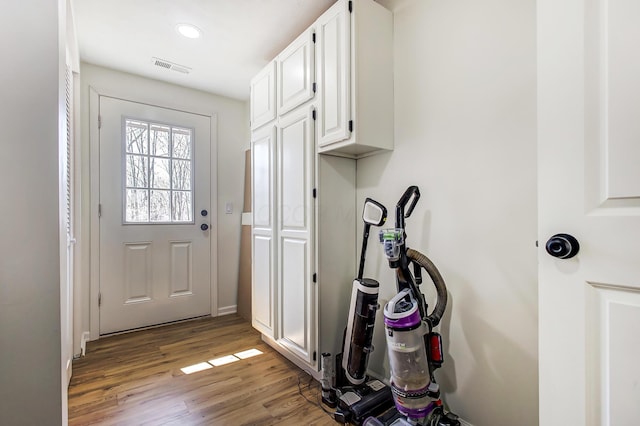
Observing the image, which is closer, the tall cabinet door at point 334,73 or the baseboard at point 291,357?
the tall cabinet door at point 334,73

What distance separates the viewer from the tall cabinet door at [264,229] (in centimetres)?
228

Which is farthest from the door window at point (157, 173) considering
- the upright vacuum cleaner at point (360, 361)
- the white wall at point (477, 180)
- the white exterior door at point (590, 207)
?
the white exterior door at point (590, 207)

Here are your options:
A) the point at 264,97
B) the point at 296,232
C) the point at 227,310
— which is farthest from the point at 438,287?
the point at 227,310

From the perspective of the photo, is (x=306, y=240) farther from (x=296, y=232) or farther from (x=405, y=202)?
(x=405, y=202)

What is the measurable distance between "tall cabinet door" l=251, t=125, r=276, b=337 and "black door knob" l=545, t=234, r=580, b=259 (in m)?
1.72

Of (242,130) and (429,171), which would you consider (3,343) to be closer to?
(429,171)

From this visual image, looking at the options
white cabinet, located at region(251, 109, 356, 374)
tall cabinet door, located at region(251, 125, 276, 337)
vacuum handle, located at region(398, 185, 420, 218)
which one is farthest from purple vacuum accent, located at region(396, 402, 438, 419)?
tall cabinet door, located at region(251, 125, 276, 337)

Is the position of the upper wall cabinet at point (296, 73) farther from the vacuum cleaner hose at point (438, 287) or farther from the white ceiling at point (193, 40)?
the vacuum cleaner hose at point (438, 287)

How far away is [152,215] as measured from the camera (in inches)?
114

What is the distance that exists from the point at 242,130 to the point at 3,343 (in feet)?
9.21

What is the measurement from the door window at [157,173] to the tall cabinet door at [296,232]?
137 cm

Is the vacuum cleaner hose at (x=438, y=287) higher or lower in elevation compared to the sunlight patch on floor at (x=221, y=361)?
higher

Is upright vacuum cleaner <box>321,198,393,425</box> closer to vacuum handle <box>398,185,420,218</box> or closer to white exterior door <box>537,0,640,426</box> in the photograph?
vacuum handle <box>398,185,420,218</box>

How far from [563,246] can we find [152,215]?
309cm
